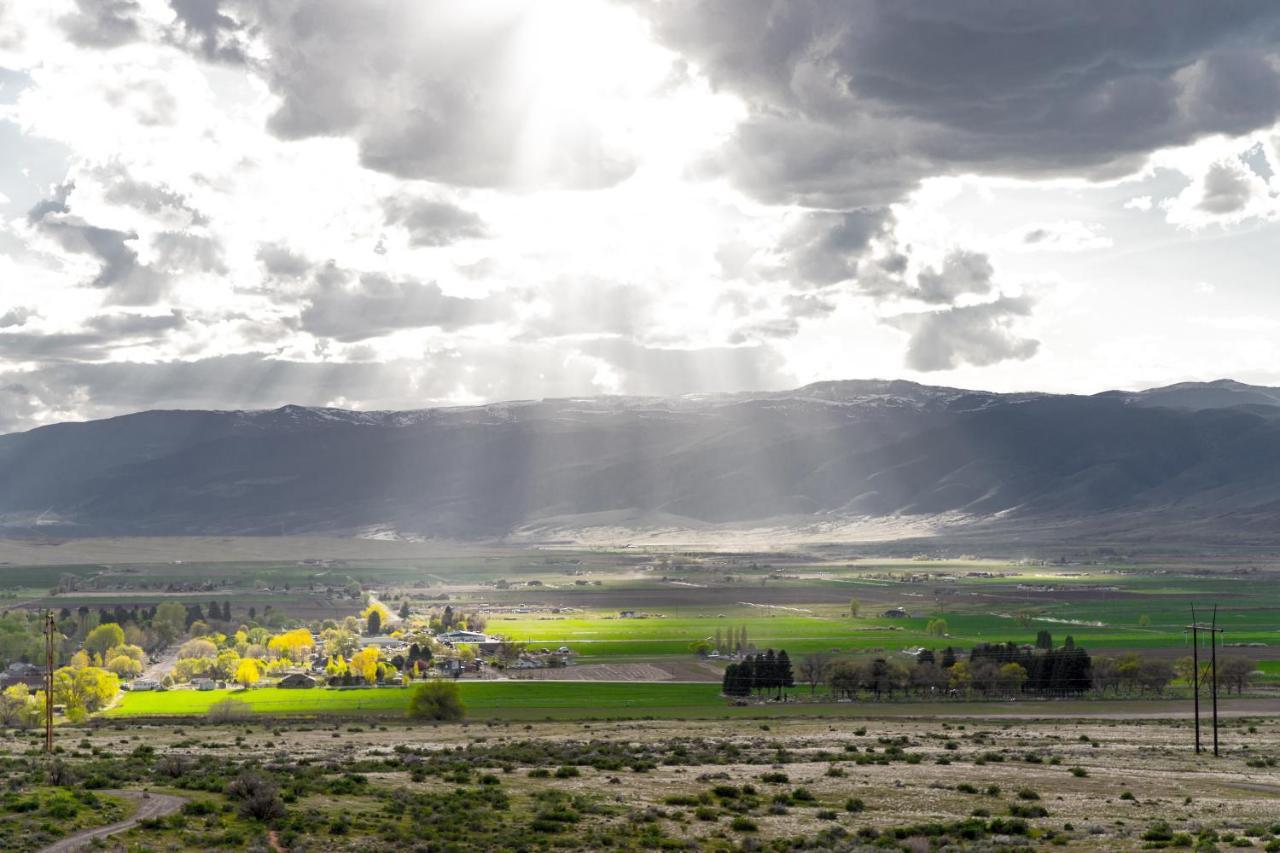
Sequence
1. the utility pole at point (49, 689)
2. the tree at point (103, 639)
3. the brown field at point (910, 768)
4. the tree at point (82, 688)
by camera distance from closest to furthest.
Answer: the brown field at point (910, 768), the utility pole at point (49, 689), the tree at point (82, 688), the tree at point (103, 639)

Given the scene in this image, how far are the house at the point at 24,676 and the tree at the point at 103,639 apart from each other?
51.6ft

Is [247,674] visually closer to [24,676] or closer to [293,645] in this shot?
[24,676]

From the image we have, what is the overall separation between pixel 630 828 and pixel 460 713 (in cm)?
5410

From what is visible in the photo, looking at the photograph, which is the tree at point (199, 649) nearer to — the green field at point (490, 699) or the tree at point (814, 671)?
the green field at point (490, 699)

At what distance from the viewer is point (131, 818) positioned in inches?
1630

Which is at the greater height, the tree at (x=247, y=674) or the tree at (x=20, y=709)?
the tree at (x=20, y=709)

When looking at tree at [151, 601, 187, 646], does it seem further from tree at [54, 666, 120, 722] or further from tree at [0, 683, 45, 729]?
tree at [0, 683, 45, 729]

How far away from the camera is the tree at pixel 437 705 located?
313 feet

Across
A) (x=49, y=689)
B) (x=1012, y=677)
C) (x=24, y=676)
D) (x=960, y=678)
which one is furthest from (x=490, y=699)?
(x=24, y=676)

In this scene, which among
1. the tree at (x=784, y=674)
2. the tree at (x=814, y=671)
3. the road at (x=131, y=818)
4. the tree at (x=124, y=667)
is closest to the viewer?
the road at (x=131, y=818)

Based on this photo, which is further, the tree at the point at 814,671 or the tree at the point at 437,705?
the tree at the point at 814,671

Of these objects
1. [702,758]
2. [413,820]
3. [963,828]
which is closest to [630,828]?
[413,820]

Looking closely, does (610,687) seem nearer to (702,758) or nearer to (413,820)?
(702,758)

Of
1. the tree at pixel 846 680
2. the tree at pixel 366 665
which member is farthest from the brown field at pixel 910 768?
the tree at pixel 366 665
